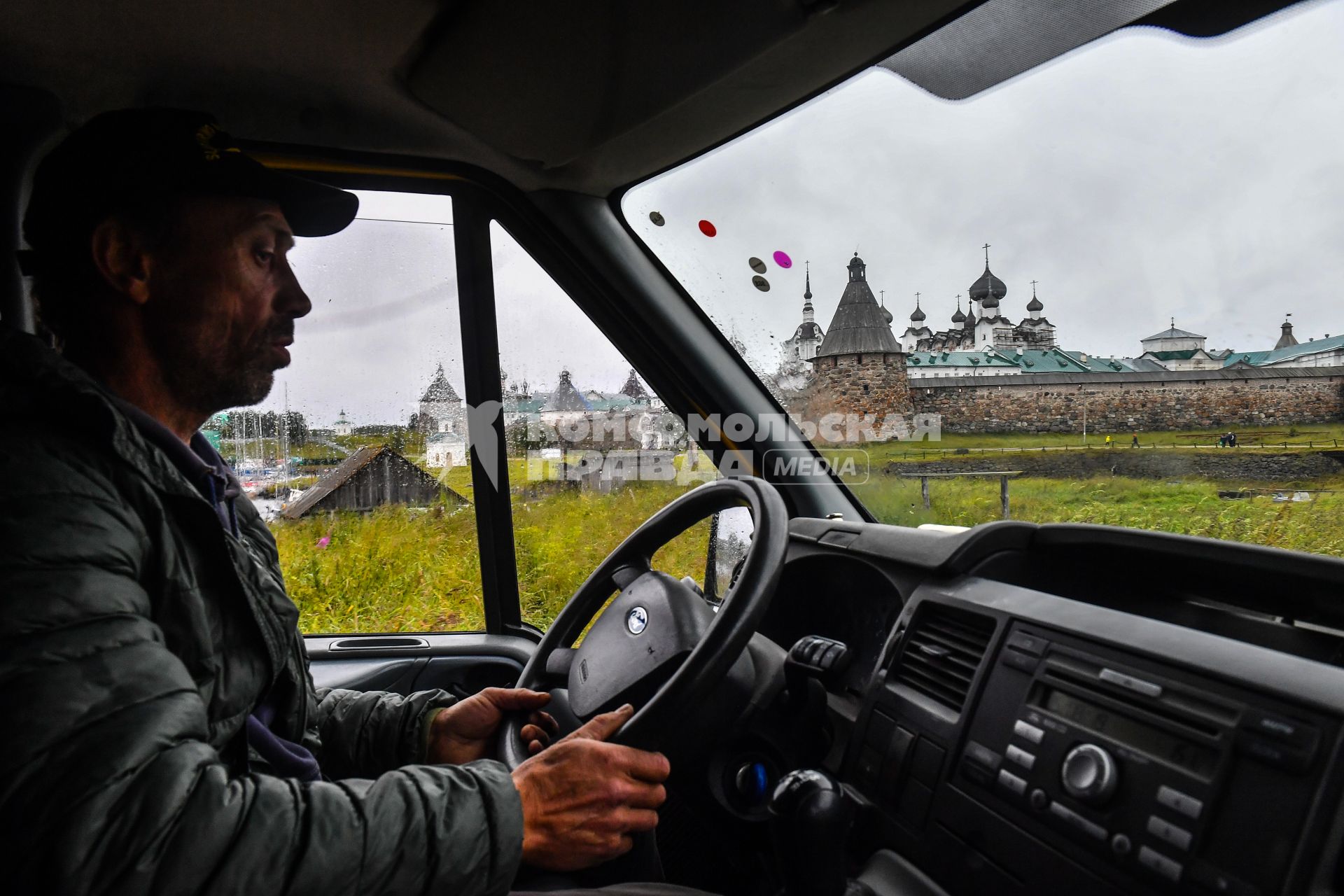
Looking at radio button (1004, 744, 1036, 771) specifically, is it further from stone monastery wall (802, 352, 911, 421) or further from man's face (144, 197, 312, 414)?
man's face (144, 197, 312, 414)

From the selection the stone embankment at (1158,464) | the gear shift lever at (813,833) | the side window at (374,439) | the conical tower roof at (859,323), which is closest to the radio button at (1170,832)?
the gear shift lever at (813,833)

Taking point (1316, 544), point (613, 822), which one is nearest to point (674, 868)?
point (613, 822)

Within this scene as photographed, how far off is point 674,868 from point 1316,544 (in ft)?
3.88

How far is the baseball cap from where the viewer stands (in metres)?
1.40

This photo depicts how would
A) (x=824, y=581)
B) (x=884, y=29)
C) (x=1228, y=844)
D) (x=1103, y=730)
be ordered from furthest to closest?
(x=824, y=581), (x=884, y=29), (x=1103, y=730), (x=1228, y=844)

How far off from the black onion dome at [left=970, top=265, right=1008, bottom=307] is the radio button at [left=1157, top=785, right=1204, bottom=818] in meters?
1.17

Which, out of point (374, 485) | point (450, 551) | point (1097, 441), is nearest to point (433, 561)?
point (450, 551)

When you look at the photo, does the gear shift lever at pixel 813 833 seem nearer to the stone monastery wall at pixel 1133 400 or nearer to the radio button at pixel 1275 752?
the radio button at pixel 1275 752

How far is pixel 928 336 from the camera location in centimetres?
201

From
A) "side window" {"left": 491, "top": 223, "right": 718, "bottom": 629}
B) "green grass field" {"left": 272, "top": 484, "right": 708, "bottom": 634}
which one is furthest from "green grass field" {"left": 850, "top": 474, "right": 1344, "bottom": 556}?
"green grass field" {"left": 272, "top": 484, "right": 708, "bottom": 634}

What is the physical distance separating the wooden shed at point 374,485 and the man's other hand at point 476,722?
120 cm

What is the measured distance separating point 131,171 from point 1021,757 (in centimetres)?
166

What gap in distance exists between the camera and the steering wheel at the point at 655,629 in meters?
1.22

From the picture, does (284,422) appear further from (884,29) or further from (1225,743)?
(1225,743)
